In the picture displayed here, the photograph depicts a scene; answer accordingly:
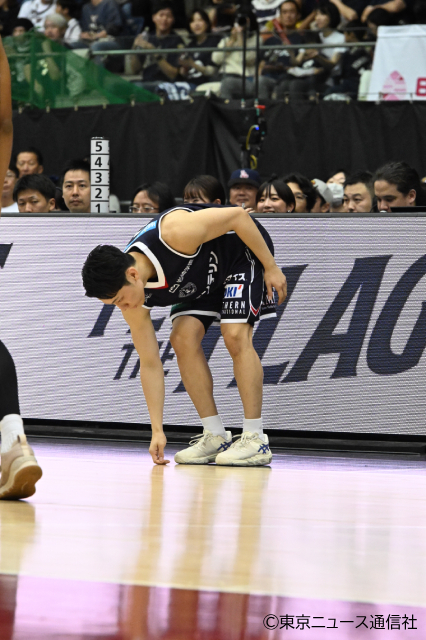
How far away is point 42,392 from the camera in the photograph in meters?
4.98

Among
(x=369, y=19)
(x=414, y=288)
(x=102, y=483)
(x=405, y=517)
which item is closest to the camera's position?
(x=405, y=517)

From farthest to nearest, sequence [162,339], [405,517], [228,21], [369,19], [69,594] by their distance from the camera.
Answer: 1. [228,21]
2. [369,19]
3. [162,339]
4. [405,517]
5. [69,594]

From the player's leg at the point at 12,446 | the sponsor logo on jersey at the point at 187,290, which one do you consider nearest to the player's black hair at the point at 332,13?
the sponsor logo on jersey at the point at 187,290

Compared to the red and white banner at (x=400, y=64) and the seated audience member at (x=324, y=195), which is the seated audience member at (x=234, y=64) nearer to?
the red and white banner at (x=400, y=64)

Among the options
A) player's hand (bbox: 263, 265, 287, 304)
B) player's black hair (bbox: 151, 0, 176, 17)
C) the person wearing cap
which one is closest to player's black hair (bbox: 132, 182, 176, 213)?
the person wearing cap

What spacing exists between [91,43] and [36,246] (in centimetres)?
439

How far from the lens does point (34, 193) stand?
5.80 m

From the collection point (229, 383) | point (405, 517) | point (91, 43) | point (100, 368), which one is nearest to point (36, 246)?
point (100, 368)

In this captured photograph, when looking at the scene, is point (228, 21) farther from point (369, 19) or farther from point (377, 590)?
point (377, 590)

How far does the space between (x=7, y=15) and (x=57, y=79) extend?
10.1 ft

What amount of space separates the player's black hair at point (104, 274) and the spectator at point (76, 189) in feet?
8.45

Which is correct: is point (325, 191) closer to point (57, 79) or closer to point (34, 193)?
point (34, 193)

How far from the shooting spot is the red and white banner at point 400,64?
7473mm

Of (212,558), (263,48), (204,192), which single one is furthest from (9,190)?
(212,558)
